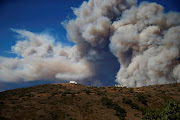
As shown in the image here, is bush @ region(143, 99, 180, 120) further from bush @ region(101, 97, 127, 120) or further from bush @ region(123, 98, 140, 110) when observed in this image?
bush @ region(123, 98, 140, 110)

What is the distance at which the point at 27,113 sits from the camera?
637 inches

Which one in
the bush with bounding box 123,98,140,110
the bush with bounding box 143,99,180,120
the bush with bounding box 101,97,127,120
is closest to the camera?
the bush with bounding box 143,99,180,120

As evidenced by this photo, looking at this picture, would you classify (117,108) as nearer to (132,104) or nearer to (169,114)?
(132,104)

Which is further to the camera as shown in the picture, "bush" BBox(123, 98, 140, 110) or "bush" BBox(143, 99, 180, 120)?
"bush" BBox(123, 98, 140, 110)

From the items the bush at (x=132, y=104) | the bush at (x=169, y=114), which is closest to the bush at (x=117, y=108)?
the bush at (x=132, y=104)

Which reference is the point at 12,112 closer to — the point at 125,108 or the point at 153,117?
the point at 153,117

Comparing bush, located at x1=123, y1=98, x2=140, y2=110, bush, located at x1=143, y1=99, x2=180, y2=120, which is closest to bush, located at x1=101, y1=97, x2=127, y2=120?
bush, located at x1=123, y1=98, x2=140, y2=110

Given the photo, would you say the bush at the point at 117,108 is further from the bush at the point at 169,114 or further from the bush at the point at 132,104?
the bush at the point at 169,114

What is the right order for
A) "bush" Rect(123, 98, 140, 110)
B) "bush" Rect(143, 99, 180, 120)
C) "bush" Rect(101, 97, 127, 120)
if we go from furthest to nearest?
"bush" Rect(123, 98, 140, 110) < "bush" Rect(101, 97, 127, 120) < "bush" Rect(143, 99, 180, 120)

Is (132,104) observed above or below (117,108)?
above

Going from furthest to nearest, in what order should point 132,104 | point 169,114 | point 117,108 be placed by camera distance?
1. point 132,104
2. point 117,108
3. point 169,114

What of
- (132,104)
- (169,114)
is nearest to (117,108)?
(132,104)

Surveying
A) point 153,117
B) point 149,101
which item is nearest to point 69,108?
point 153,117

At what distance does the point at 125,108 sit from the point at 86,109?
26.5 ft
